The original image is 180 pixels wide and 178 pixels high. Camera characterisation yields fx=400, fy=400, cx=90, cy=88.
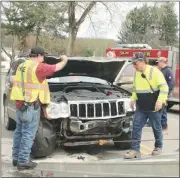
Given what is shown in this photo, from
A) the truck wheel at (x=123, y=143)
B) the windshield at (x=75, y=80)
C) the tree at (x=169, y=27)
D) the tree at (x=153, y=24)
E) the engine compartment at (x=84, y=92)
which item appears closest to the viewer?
the engine compartment at (x=84, y=92)

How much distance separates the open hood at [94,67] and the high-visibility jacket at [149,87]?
1.36m

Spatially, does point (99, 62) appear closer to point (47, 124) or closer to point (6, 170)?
point (47, 124)

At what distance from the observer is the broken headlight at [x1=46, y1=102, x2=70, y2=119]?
5362 millimetres

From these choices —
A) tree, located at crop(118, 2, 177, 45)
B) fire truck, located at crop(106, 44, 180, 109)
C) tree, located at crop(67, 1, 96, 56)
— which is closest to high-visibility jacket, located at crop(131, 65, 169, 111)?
tree, located at crop(118, 2, 177, 45)

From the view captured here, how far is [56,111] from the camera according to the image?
5371 millimetres

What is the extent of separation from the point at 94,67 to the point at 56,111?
1775mm

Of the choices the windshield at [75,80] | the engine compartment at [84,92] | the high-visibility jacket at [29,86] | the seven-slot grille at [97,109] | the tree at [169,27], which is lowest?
the seven-slot grille at [97,109]

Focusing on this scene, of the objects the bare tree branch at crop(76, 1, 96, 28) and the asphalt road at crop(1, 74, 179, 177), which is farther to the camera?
the bare tree branch at crop(76, 1, 96, 28)

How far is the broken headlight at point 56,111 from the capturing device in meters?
5.36

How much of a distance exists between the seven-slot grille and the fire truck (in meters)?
1.55

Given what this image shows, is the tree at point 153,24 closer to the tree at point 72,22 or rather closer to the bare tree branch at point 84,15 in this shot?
the bare tree branch at point 84,15

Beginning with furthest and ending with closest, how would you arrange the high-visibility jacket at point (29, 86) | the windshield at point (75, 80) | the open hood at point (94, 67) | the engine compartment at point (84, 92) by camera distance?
the windshield at point (75, 80), the open hood at point (94, 67), the engine compartment at point (84, 92), the high-visibility jacket at point (29, 86)

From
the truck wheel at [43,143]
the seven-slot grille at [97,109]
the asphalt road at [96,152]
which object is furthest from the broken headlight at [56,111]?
the asphalt road at [96,152]

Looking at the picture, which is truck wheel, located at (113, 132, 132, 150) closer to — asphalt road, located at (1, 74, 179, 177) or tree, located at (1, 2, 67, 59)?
asphalt road, located at (1, 74, 179, 177)
